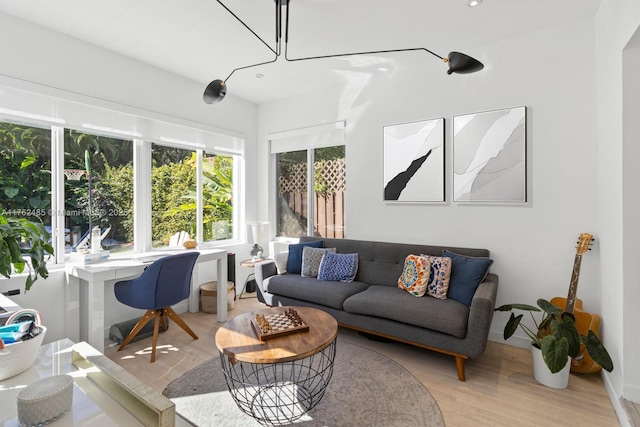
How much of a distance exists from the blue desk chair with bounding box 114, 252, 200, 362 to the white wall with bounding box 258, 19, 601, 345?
2.04 meters

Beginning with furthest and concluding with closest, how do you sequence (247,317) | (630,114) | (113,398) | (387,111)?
(387,111) → (247,317) → (630,114) → (113,398)

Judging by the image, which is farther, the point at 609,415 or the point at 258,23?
the point at 258,23

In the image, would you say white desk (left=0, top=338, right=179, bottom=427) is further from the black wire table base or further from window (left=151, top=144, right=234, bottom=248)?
window (left=151, top=144, right=234, bottom=248)

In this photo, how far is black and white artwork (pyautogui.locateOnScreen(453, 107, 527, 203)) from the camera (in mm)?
2826

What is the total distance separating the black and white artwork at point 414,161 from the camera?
3.25 metres

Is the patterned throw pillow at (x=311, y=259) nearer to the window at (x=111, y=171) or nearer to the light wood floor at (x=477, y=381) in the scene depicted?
the light wood floor at (x=477, y=381)

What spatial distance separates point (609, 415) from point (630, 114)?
1.77 m

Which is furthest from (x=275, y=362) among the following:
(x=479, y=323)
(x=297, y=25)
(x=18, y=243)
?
(x=297, y=25)

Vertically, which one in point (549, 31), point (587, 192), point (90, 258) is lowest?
point (90, 258)

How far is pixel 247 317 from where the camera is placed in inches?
88.3

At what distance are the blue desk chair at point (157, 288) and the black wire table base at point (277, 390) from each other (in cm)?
86

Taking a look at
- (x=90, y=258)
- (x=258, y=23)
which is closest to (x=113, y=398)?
(x=90, y=258)

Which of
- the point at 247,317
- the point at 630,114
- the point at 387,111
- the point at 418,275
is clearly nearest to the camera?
the point at 630,114

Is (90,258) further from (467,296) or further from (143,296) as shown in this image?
(467,296)
